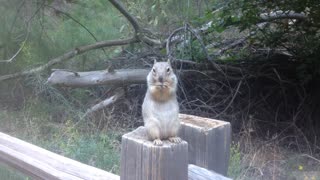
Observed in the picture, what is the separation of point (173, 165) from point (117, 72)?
4.99m

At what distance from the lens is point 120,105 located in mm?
6977

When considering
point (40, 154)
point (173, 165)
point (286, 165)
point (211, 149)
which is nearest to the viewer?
point (173, 165)

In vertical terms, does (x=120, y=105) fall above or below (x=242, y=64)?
below

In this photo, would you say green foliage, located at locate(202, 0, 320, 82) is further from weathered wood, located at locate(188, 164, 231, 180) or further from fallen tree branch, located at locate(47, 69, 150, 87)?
weathered wood, located at locate(188, 164, 231, 180)

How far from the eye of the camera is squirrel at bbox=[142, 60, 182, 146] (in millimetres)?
2272

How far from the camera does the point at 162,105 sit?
2404mm

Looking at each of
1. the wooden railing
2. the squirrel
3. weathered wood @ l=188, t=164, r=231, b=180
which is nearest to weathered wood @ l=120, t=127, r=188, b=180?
the wooden railing

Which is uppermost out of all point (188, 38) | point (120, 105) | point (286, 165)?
point (188, 38)

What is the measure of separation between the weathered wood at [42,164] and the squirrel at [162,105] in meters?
0.32

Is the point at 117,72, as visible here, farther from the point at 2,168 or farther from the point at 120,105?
the point at 2,168

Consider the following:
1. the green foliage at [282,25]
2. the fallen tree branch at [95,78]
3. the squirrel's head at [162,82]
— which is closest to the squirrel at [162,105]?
the squirrel's head at [162,82]

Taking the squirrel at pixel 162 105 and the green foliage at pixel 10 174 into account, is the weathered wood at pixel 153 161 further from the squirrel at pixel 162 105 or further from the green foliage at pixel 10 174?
the green foliage at pixel 10 174

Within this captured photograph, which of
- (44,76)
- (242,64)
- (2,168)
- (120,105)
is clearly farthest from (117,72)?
(2,168)

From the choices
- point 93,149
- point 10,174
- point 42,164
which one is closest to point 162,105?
point 42,164
